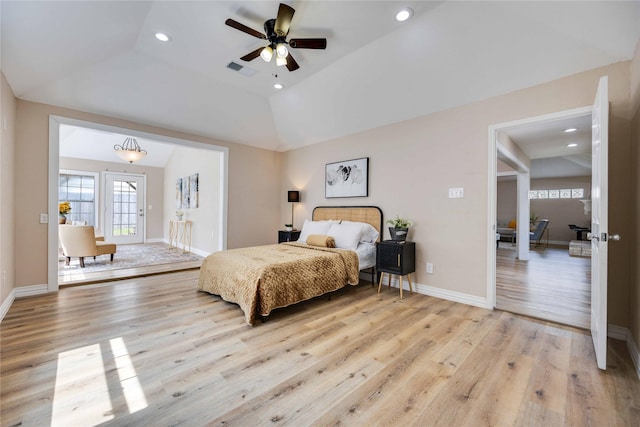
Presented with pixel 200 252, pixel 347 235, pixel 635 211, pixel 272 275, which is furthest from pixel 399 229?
pixel 200 252

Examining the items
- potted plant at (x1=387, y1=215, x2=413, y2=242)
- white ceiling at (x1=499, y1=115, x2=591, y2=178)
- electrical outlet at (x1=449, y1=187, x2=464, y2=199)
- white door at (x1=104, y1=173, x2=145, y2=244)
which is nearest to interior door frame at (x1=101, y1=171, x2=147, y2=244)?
→ white door at (x1=104, y1=173, x2=145, y2=244)

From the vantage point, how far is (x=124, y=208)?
803 cm

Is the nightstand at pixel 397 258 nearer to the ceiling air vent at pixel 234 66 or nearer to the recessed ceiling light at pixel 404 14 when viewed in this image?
the recessed ceiling light at pixel 404 14

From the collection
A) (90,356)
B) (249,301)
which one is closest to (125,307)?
(90,356)

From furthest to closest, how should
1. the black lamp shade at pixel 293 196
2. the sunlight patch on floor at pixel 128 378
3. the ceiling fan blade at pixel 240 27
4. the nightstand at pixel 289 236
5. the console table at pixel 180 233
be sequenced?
the console table at pixel 180 233 → the black lamp shade at pixel 293 196 → the nightstand at pixel 289 236 → the ceiling fan blade at pixel 240 27 → the sunlight patch on floor at pixel 128 378

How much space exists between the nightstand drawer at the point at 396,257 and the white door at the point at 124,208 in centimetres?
784

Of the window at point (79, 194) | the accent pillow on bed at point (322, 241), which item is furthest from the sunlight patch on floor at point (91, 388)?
the window at point (79, 194)

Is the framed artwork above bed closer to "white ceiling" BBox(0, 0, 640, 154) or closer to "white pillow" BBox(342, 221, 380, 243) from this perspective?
"white pillow" BBox(342, 221, 380, 243)

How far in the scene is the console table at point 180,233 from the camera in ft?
23.5

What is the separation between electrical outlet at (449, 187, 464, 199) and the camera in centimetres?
332

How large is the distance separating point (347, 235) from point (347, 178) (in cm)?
111

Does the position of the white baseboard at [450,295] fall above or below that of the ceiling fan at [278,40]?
below

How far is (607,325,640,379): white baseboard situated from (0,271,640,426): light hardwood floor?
7 centimetres

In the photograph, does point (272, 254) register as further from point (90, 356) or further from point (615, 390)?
Answer: point (615, 390)
